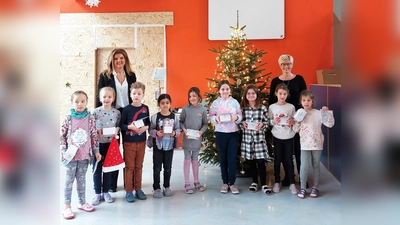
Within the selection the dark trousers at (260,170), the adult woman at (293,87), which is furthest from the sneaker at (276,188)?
the adult woman at (293,87)

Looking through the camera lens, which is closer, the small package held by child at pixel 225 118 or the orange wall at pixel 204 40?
the small package held by child at pixel 225 118

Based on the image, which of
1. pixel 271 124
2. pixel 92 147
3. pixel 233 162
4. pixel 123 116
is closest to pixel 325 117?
pixel 271 124

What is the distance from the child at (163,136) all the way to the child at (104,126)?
0.41 metres

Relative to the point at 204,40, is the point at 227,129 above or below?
below

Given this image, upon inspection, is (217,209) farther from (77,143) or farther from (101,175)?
(77,143)

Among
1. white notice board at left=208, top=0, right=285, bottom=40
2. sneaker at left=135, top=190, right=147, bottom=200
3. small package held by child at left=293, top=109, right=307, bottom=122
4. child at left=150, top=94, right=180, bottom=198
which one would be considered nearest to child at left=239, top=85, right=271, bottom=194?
small package held by child at left=293, top=109, right=307, bottom=122

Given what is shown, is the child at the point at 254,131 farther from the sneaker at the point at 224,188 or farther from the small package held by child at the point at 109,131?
the small package held by child at the point at 109,131

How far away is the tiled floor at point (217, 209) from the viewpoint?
268 centimetres

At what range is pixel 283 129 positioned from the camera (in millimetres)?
3311

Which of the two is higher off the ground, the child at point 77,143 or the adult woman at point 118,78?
the adult woman at point 118,78

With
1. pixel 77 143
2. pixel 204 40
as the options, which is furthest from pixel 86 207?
pixel 204 40

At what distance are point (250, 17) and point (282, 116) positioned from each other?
3.27 metres

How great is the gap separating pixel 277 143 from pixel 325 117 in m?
0.59

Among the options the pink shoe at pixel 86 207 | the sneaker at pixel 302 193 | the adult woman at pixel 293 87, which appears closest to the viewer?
the pink shoe at pixel 86 207
